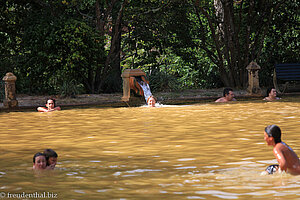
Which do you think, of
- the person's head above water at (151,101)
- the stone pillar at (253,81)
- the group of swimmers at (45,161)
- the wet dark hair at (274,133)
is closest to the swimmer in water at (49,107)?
the person's head above water at (151,101)

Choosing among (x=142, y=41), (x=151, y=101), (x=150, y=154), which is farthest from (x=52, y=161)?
(x=142, y=41)

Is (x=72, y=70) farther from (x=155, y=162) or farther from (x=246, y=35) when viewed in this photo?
(x=155, y=162)

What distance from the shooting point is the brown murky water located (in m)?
5.82

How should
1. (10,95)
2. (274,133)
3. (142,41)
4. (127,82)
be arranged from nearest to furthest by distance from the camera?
(274,133)
(10,95)
(127,82)
(142,41)

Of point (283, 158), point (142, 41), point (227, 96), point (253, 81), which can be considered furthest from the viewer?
point (142, 41)

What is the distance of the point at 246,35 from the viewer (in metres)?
22.0

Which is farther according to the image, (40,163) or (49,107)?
(49,107)

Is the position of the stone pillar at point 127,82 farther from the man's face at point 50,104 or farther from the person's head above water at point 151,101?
the man's face at point 50,104

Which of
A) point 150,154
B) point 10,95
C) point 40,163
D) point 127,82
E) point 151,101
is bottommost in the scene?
point 150,154

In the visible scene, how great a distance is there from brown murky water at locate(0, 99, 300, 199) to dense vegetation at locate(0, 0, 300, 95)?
6.36m

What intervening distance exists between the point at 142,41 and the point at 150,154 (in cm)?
1626

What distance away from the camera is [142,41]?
23.9 m

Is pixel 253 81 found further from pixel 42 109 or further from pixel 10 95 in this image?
pixel 10 95

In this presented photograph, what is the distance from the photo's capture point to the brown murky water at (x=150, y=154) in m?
5.82
